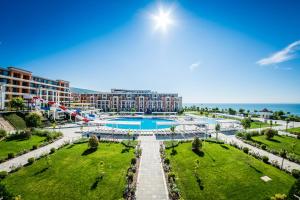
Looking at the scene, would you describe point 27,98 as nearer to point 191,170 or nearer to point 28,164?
point 28,164

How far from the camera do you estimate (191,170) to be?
16.7m

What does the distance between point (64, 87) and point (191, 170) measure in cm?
6559

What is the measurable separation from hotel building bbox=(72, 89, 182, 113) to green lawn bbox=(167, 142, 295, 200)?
6374 cm

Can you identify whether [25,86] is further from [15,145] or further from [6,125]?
[15,145]

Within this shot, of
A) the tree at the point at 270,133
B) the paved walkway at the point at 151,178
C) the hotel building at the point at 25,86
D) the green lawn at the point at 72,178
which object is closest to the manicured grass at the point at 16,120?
the hotel building at the point at 25,86

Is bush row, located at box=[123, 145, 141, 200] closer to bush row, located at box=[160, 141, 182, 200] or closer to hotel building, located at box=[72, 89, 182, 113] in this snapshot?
bush row, located at box=[160, 141, 182, 200]

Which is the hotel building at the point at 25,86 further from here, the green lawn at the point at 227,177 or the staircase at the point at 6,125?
the green lawn at the point at 227,177

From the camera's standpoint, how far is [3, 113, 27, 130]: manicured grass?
34862mm

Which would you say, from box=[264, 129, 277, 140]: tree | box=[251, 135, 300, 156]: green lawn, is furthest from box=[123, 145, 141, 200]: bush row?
box=[264, 129, 277, 140]: tree

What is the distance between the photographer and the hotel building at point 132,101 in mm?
83312

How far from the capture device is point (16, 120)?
118 feet

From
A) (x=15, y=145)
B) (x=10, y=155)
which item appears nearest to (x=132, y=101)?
(x=15, y=145)

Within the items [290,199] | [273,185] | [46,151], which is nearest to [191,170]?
[273,185]

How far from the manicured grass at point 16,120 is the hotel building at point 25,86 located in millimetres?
6228
